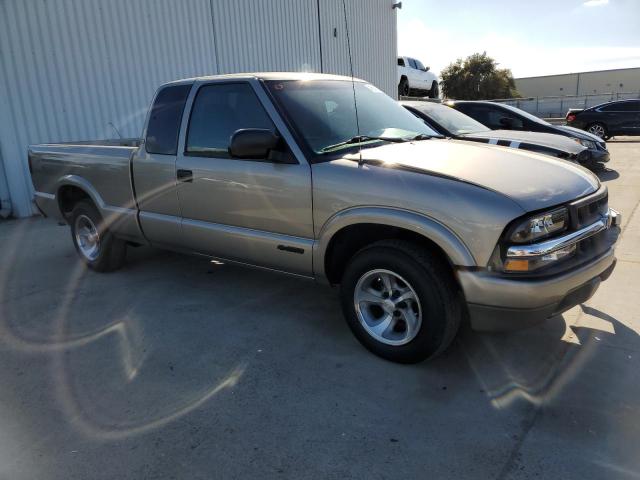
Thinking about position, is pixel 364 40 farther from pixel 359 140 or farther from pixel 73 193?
pixel 359 140

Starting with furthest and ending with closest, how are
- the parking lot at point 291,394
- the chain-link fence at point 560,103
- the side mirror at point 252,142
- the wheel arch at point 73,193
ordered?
the chain-link fence at point 560,103
the wheel arch at point 73,193
the side mirror at point 252,142
the parking lot at point 291,394

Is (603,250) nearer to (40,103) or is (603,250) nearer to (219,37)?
(40,103)

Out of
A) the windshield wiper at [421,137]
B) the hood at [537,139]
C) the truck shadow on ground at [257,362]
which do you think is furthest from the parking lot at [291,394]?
the hood at [537,139]

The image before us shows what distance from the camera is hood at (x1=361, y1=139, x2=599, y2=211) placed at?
2904mm

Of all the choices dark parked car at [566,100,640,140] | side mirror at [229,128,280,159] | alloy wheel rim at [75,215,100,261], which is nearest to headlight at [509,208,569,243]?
side mirror at [229,128,280,159]

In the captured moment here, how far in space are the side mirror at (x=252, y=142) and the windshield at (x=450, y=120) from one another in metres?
4.92

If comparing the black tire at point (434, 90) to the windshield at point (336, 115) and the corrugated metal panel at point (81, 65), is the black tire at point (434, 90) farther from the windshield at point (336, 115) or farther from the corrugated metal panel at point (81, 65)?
the windshield at point (336, 115)

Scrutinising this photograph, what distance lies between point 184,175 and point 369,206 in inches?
72.8

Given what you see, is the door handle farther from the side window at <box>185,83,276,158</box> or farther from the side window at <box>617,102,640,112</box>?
the side window at <box>617,102,640,112</box>

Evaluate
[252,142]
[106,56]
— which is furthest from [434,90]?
[252,142]

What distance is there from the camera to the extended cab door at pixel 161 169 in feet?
14.5

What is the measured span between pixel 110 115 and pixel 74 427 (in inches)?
315

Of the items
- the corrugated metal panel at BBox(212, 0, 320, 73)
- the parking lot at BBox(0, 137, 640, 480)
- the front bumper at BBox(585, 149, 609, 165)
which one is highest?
the corrugated metal panel at BBox(212, 0, 320, 73)

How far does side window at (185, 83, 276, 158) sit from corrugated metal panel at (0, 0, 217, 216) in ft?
18.8
